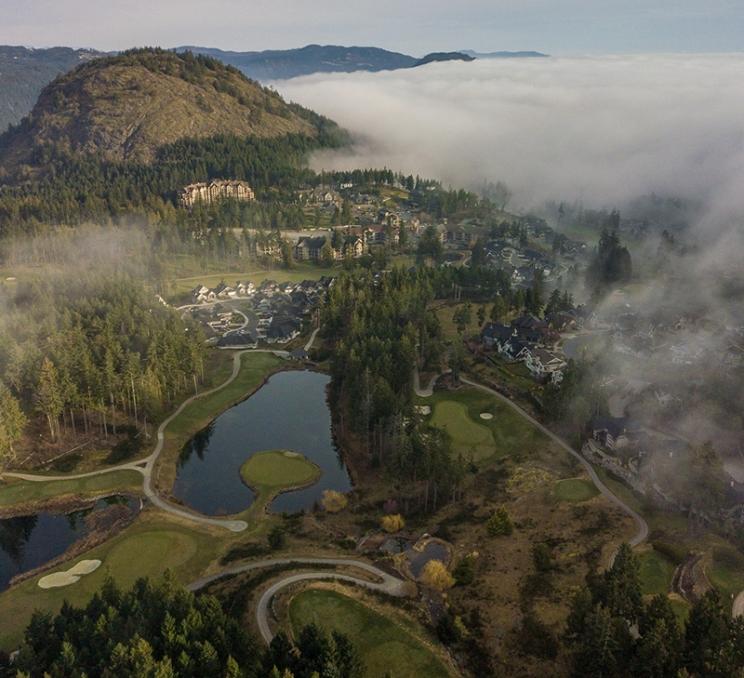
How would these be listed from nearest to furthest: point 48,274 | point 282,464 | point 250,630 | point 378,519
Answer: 1. point 250,630
2. point 378,519
3. point 282,464
4. point 48,274

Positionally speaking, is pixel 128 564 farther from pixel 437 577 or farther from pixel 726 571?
pixel 726 571

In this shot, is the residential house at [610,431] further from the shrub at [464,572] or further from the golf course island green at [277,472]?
the golf course island green at [277,472]

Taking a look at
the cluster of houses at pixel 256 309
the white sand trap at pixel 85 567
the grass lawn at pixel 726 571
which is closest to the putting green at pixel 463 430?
the grass lawn at pixel 726 571

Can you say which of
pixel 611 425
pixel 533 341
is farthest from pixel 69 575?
pixel 533 341

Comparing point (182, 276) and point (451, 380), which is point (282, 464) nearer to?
point (451, 380)

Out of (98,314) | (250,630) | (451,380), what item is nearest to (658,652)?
(250,630)
